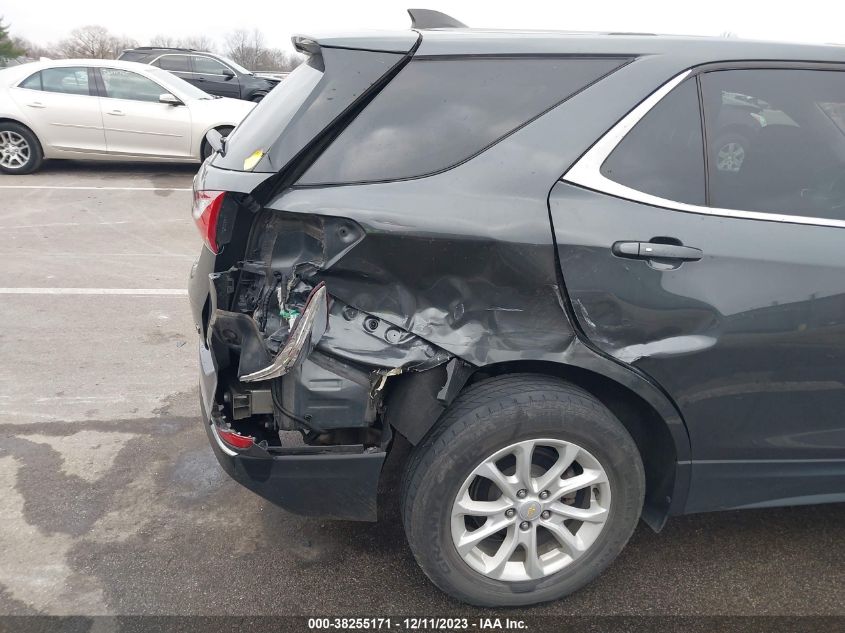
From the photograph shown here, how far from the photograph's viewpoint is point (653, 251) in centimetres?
211

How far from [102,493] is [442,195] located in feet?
6.65

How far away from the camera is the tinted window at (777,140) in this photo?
223 cm

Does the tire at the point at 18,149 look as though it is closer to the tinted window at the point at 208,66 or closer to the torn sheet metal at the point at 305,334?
the tinted window at the point at 208,66

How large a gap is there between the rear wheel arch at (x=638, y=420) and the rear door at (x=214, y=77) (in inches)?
561

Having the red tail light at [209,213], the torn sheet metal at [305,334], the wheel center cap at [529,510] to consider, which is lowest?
the wheel center cap at [529,510]

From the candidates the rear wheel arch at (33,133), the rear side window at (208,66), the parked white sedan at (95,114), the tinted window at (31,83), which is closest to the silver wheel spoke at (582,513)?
the parked white sedan at (95,114)

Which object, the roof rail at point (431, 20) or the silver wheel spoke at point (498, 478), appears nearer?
the silver wheel spoke at point (498, 478)

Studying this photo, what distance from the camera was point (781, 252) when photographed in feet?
7.11

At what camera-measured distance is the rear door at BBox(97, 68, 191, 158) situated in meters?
9.84

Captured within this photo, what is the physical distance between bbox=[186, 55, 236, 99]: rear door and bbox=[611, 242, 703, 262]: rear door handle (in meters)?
14.4

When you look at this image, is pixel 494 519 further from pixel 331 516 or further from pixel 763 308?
pixel 763 308

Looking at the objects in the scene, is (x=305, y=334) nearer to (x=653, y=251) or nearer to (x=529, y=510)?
(x=529, y=510)

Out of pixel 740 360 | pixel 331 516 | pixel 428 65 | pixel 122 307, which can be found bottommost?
pixel 122 307

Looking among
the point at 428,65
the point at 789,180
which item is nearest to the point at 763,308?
the point at 789,180
